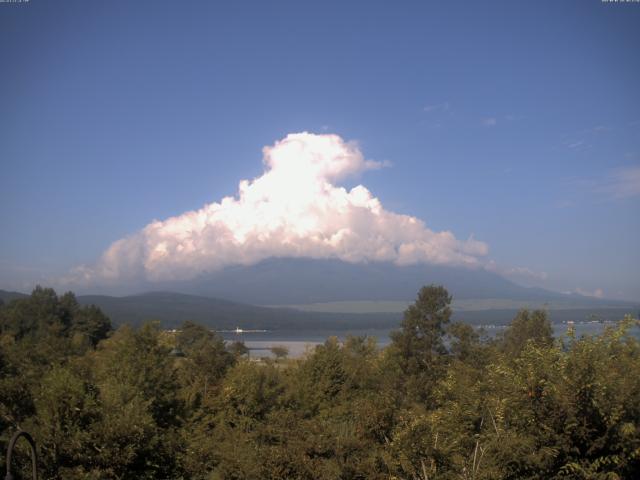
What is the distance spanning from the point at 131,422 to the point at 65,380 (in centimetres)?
275

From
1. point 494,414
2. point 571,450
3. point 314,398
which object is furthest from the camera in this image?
point 314,398

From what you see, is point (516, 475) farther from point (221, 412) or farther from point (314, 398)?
point (314, 398)

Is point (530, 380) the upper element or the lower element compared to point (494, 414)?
upper

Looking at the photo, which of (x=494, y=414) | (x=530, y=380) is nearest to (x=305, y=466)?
(x=494, y=414)

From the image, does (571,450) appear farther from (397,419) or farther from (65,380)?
(65,380)

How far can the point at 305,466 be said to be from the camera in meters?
16.0

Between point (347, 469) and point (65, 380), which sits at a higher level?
point (65, 380)

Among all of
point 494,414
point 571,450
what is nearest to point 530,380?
point 571,450

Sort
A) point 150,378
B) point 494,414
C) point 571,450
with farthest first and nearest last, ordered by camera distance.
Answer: point 150,378
point 494,414
point 571,450

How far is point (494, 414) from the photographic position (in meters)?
15.2

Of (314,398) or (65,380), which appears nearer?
(65,380)

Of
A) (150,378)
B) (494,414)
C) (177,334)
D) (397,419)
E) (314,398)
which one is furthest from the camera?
(177,334)

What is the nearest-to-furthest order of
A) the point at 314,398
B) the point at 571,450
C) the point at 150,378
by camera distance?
the point at 571,450
the point at 150,378
the point at 314,398

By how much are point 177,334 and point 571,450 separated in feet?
259
